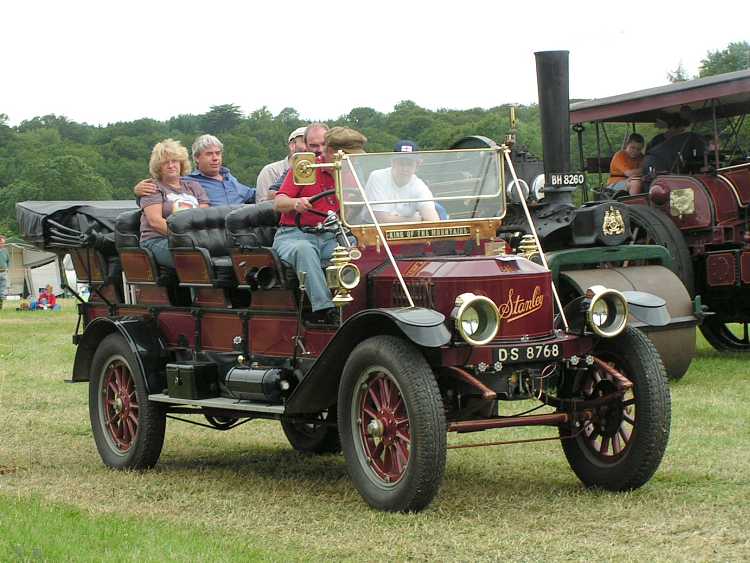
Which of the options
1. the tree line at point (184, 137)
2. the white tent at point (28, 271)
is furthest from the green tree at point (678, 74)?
the white tent at point (28, 271)

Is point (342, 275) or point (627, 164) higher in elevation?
point (627, 164)

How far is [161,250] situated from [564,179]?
4.89m

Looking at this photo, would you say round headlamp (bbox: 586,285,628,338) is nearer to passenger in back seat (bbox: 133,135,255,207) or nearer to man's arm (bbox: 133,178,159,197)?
man's arm (bbox: 133,178,159,197)

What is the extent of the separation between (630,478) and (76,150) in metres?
52.5

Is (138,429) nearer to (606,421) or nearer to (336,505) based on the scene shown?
(336,505)

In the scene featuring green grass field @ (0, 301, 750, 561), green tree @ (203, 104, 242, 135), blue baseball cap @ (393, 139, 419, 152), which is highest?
green tree @ (203, 104, 242, 135)

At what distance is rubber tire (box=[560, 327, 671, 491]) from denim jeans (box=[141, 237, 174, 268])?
2806 mm

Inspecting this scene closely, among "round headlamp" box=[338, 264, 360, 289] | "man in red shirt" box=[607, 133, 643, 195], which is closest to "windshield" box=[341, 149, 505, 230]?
"round headlamp" box=[338, 264, 360, 289]

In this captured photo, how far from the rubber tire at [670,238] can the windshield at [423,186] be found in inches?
218

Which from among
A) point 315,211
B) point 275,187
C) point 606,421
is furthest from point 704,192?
point 315,211

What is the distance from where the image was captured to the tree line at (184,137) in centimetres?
2350

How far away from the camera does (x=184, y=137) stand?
1596 inches

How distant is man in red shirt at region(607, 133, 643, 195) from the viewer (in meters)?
13.5

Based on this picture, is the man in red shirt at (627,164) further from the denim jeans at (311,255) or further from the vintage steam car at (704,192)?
the denim jeans at (311,255)
